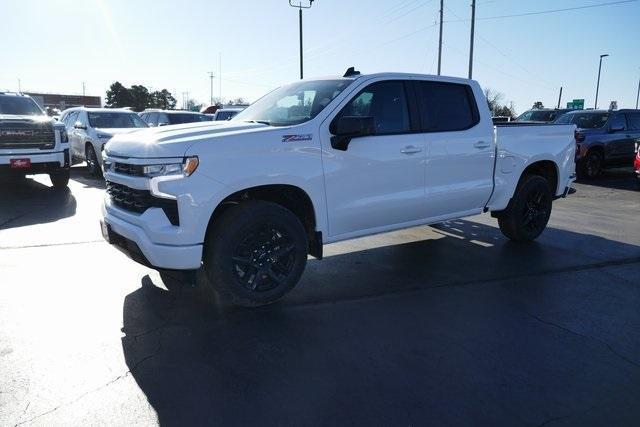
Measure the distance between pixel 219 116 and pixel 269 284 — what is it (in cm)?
1416

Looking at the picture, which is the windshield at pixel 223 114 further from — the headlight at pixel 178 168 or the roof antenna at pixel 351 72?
the headlight at pixel 178 168

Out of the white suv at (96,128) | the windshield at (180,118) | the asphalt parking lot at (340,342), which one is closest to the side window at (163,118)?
the windshield at (180,118)

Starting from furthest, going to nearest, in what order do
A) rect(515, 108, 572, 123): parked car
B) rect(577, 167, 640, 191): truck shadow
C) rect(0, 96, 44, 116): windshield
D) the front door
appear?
rect(515, 108, 572, 123): parked car < rect(577, 167, 640, 191): truck shadow < rect(0, 96, 44, 116): windshield < the front door

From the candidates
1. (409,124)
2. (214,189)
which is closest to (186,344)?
(214,189)

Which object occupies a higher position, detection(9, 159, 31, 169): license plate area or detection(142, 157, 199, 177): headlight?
detection(142, 157, 199, 177): headlight

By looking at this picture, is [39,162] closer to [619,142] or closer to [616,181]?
[616,181]

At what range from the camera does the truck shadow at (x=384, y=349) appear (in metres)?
2.98

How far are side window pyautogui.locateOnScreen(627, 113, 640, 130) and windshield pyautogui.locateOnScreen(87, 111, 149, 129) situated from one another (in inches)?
528

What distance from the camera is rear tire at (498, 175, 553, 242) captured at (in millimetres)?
6531

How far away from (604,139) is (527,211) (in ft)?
30.7

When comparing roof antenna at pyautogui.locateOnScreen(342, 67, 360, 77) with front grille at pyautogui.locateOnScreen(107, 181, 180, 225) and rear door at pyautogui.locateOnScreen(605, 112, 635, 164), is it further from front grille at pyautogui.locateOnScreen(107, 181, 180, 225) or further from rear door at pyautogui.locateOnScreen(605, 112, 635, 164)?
rear door at pyautogui.locateOnScreen(605, 112, 635, 164)

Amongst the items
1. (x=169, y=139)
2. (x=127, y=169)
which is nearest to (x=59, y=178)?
(x=127, y=169)

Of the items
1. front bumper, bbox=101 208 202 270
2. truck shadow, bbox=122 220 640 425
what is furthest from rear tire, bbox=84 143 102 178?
front bumper, bbox=101 208 202 270

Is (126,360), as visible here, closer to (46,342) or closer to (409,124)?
(46,342)
